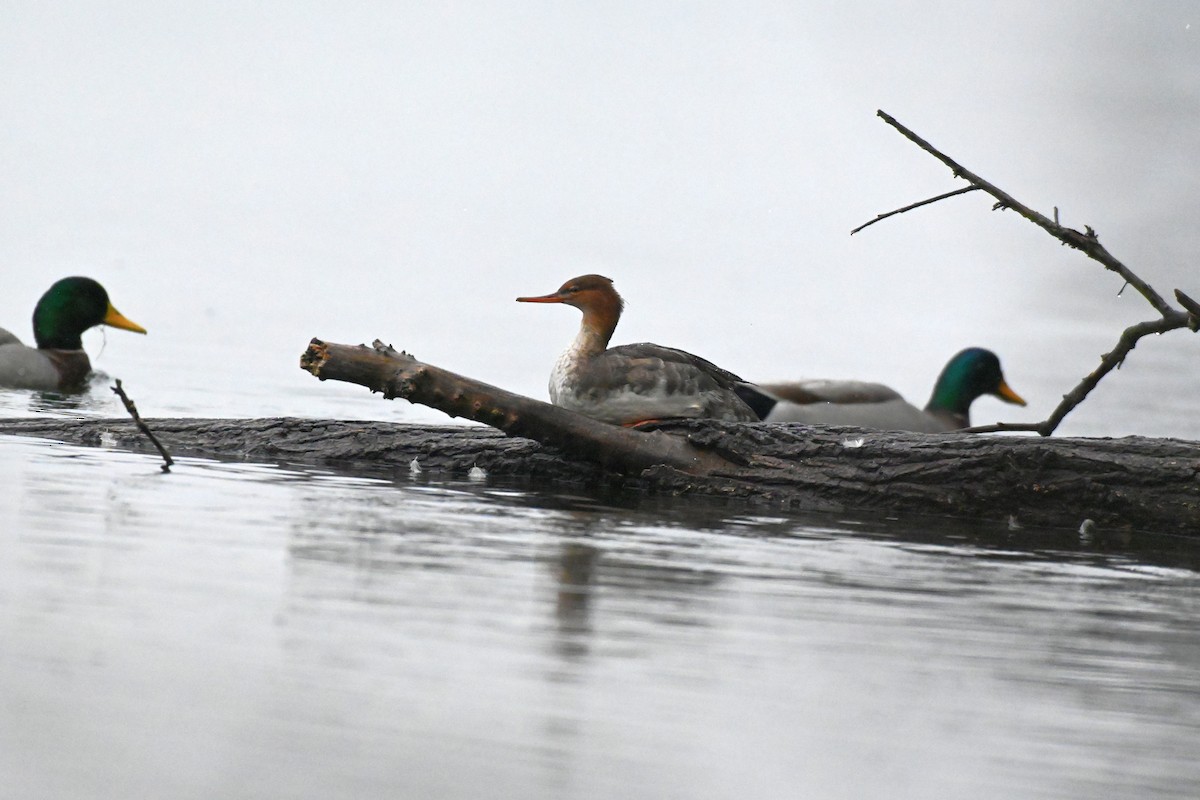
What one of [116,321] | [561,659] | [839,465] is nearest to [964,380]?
[839,465]

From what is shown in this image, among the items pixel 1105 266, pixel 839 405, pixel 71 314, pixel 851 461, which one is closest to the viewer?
pixel 1105 266

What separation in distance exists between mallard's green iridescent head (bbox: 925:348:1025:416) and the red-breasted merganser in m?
6.53

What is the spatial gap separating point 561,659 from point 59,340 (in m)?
12.0

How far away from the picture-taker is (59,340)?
46.2ft

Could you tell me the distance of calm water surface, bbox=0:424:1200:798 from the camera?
8.42 feet

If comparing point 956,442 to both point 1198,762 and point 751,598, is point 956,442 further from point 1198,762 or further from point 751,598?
point 1198,762

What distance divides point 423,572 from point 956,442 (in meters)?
2.68

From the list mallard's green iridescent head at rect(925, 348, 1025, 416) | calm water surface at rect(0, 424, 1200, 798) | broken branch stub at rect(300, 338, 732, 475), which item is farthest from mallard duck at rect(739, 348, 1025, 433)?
calm water surface at rect(0, 424, 1200, 798)

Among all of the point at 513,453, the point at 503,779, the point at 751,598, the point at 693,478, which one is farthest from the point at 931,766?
the point at 513,453

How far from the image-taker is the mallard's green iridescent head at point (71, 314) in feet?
46.1

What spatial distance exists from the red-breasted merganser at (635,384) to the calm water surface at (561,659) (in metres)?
1.83

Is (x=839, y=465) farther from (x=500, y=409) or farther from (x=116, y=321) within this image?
(x=116, y=321)

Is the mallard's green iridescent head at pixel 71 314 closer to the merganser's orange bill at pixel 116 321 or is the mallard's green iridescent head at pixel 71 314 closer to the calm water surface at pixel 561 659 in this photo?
the merganser's orange bill at pixel 116 321

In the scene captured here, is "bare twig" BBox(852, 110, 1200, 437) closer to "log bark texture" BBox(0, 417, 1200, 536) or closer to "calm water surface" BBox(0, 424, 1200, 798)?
"log bark texture" BBox(0, 417, 1200, 536)
